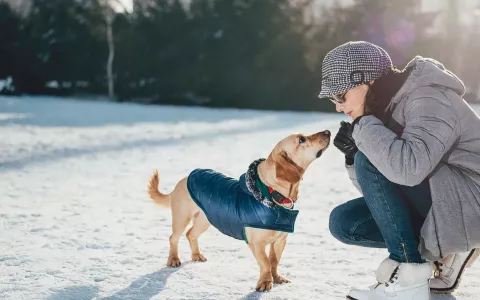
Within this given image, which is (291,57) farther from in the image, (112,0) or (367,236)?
(367,236)

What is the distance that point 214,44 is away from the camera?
20.1 meters

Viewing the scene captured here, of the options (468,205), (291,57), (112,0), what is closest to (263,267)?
(468,205)

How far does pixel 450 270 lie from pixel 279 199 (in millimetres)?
828

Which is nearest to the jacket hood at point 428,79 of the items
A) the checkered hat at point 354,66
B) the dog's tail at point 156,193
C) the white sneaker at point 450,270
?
the checkered hat at point 354,66

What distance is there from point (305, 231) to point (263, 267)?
3.80 ft

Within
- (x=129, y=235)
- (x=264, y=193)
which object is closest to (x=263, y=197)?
(x=264, y=193)

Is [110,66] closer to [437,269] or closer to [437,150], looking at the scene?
[437,269]

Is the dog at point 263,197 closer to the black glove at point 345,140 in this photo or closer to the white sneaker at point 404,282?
the black glove at point 345,140

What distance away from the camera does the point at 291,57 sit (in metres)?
18.6

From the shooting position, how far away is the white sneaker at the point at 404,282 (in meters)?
2.15

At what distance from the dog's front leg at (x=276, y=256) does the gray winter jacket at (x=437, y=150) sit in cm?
81

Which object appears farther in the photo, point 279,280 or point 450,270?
point 279,280

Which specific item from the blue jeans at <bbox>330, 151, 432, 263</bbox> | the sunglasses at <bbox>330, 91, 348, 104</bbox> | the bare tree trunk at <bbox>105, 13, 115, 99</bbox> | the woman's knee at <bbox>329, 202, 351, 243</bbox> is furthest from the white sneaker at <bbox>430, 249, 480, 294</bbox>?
the bare tree trunk at <bbox>105, 13, 115, 99</bbox>

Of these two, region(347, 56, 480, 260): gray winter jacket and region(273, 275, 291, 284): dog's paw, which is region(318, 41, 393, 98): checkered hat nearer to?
region(347, 56, 480, 260): gray winter jacket
